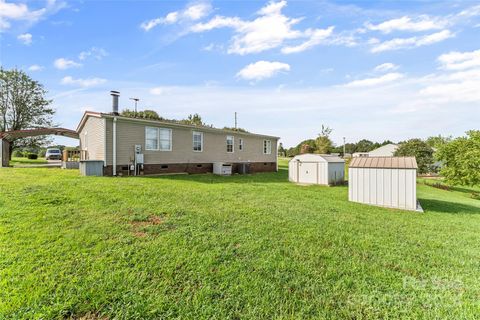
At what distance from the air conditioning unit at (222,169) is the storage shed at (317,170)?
426 centimetres

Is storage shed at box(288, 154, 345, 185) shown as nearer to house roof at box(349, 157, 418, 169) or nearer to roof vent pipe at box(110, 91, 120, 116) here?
house roof at box(349, 157, 418, 169)

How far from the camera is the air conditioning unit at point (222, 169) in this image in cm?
1497

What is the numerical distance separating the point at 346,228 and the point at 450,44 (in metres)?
10.5

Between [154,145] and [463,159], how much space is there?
63.2 feet

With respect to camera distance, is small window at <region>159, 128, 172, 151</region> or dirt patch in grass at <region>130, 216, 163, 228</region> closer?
dirt patch in grass at <region>130, 216, 163, 228</region>

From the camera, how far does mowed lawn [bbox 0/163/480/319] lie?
215 centimetres

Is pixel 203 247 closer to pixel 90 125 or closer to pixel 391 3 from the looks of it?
pixel 391 3

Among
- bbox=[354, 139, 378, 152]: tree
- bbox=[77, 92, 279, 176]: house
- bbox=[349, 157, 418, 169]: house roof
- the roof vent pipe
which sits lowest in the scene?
bbox=[349, 157, 418, 169]: house roof

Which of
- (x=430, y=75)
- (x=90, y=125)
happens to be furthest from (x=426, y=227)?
(x=90, y=125)

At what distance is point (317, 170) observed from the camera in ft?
40.4

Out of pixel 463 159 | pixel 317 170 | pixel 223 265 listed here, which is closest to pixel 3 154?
pixel 223 265

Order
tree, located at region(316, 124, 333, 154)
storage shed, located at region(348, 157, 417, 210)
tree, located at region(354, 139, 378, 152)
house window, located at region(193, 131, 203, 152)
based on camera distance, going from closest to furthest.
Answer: storage shed, located at region(348, 157, 417, 210), house window, located at region(193, 131, 203, 152), tree, located at region(316, 124, 333, 154), tree, located at region(354, 139, 378, 152)

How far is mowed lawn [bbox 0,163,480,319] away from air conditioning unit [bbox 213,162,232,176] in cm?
975

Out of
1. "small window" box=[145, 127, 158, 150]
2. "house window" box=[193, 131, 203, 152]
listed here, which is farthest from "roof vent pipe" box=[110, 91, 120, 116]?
"house window" box=[193, 131, 203, 152]
